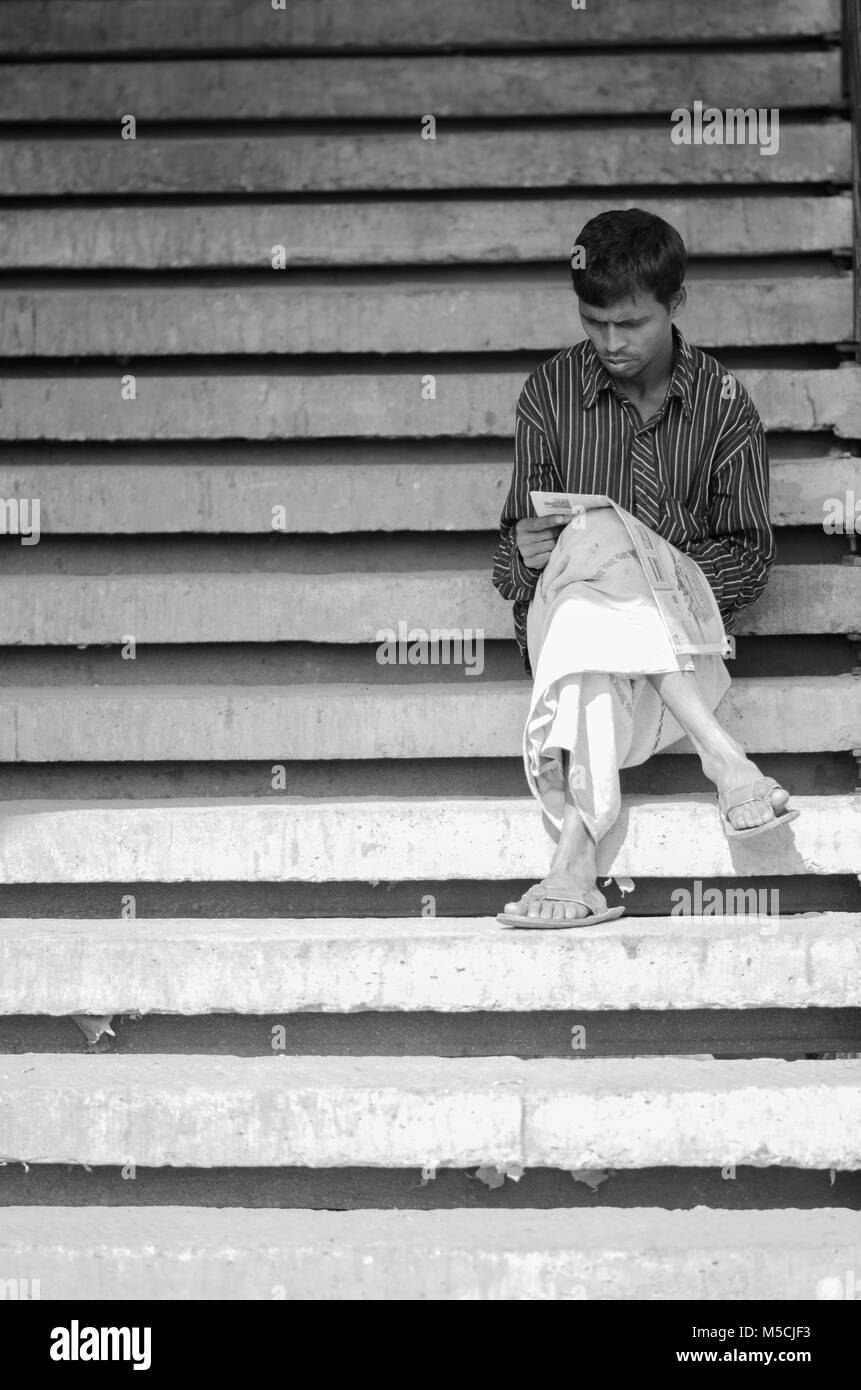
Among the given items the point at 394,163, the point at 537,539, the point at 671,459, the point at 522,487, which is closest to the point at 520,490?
the point at 522,487

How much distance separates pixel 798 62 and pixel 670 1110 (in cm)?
285

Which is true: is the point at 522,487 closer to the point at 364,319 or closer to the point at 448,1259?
the point at 364,319

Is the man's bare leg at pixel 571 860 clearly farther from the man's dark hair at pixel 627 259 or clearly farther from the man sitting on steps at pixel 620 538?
the man's dark hair at pixel 627 259

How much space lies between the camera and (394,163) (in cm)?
399

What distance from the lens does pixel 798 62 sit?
4.04m

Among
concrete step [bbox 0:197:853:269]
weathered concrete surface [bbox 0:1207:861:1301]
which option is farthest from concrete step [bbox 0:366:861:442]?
weathered concrete surface [bbox 0:1207:861:1301]

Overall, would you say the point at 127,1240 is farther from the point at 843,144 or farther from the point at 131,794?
the point at 843,144

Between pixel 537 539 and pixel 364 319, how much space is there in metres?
1.09

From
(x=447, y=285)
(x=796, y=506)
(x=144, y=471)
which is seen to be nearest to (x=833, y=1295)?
(x=796, y=506)

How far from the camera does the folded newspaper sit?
2873mm

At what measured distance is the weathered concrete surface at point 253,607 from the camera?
3.49 meters

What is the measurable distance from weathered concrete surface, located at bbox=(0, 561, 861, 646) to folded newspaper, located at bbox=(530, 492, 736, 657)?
21.7 inches

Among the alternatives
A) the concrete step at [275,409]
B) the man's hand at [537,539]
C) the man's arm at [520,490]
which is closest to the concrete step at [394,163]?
the concrete step at [275,409]

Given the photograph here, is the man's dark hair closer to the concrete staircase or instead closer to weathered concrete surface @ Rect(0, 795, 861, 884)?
the concrete staircase
